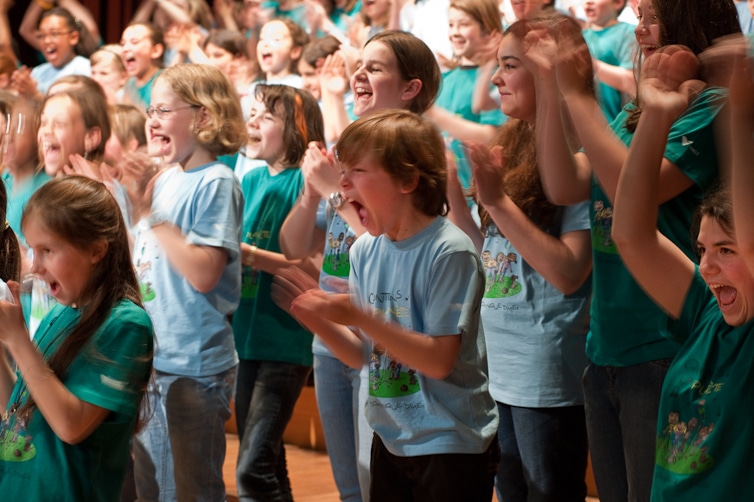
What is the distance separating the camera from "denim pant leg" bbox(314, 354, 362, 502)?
9.03 ft

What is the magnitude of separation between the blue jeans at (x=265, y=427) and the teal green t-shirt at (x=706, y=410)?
5.14 feet

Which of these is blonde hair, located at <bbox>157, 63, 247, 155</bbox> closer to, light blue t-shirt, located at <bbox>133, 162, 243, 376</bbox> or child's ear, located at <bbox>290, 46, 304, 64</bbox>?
light blue t-shirt, located at <bbox>133, 162, 243, 376</bbox>

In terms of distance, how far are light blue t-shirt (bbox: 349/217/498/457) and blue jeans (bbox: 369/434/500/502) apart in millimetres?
20

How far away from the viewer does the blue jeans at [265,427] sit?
9.80 feet

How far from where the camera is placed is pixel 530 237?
222 centimetres

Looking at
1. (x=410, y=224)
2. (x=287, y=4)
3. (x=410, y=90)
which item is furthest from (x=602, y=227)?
(x=287, y=4)

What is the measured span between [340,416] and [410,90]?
88 cm

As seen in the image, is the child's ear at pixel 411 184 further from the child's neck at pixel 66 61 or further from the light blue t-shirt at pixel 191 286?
the child's neck at pixel 66 61

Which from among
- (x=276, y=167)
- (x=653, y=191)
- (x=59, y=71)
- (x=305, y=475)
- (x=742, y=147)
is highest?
(x=742, y=147)

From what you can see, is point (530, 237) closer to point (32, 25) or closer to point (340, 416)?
point (340, 416)

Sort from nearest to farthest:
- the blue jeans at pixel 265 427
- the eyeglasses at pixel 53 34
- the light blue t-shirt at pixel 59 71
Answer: the blue jeans at pixel 265 427 < the light blue t-shirt at pixel 59 71 < the eyeglasses at pixel 53 34

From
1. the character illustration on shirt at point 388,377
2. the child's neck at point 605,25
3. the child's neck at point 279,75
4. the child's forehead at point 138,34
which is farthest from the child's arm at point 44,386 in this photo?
the child's forehead at point 138,34

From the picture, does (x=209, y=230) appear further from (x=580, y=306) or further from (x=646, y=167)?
(x=646, y=167)

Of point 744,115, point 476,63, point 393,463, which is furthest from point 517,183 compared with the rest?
point 476,63
